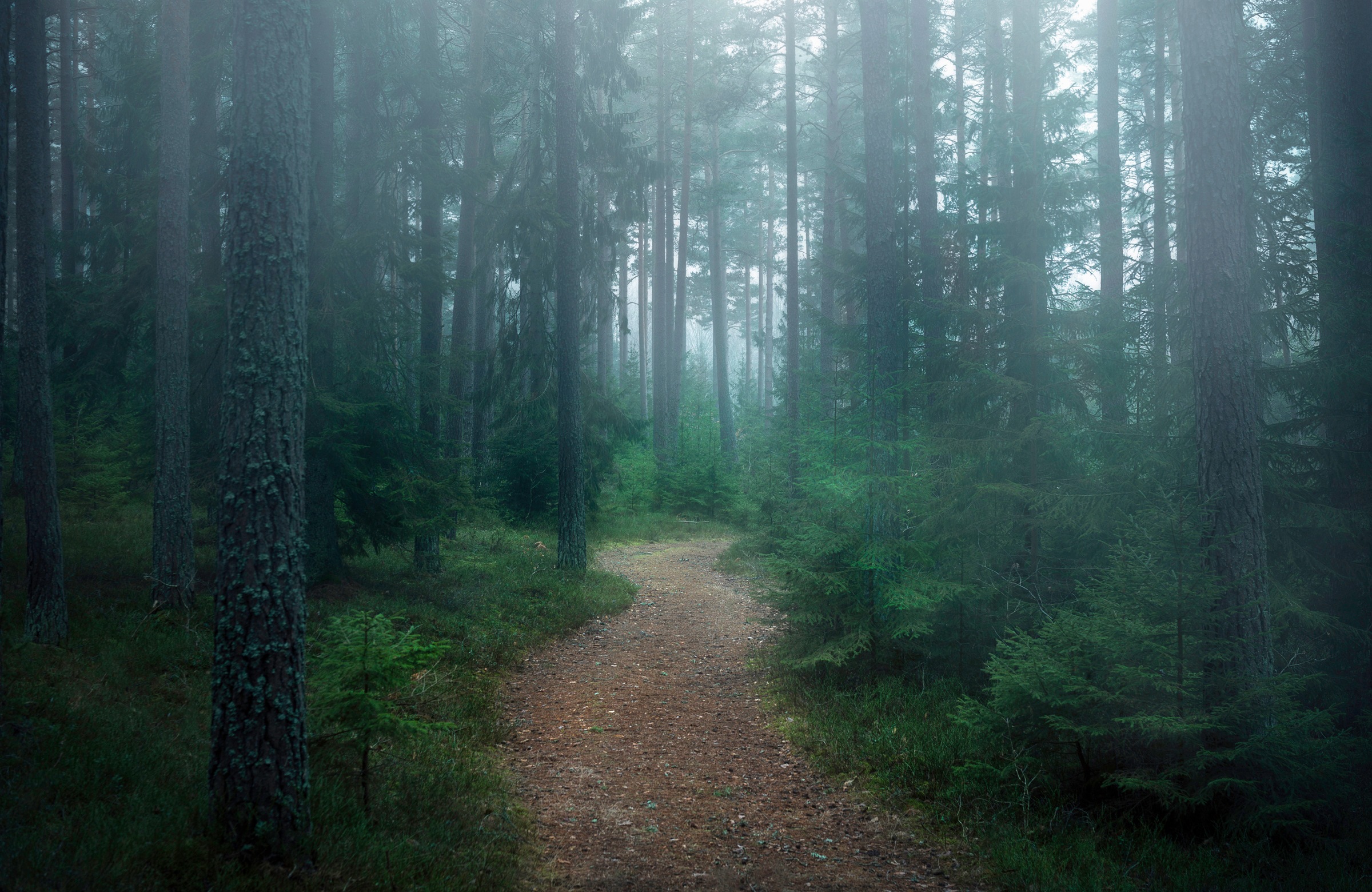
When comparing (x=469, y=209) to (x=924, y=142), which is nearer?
(x=924, y=142)

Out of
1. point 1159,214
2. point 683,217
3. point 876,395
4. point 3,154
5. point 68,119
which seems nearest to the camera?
point 3,154

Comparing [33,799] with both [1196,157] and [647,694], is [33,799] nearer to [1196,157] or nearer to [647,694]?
[647,694]

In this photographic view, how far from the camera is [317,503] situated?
440 inches

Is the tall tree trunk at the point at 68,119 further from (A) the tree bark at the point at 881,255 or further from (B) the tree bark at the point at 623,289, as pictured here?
(A) the tree bark at the point at 881,255

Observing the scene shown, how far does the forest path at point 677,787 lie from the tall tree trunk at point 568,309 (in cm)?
358

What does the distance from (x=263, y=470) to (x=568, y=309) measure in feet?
37.0

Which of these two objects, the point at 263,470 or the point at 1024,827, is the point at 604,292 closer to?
the point at 263,470

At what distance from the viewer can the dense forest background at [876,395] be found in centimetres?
561


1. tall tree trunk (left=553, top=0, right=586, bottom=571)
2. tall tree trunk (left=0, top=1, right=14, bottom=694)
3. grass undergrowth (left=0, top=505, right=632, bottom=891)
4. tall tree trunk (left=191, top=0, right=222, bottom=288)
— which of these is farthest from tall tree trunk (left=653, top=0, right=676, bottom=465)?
tall tree trunk (left=0, top=1, right=14, bottom=694)

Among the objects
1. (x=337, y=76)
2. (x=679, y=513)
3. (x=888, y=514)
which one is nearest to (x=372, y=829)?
(x=888, y=514)

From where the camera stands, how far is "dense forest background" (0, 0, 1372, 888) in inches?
221

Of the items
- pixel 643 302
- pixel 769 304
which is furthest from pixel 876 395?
pixel 769 304

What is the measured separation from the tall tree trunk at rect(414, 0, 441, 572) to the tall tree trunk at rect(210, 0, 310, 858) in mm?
7101

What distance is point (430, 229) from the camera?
13883mm
